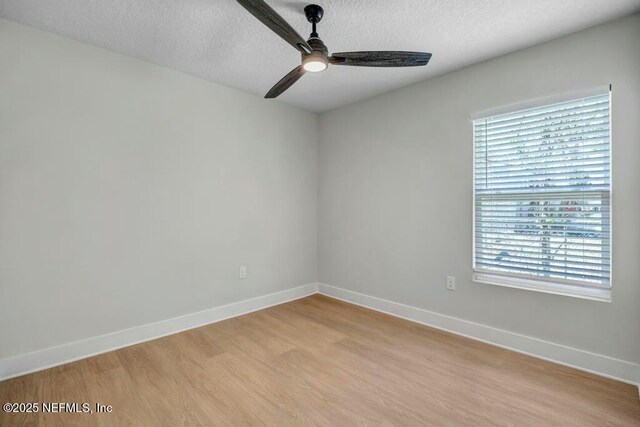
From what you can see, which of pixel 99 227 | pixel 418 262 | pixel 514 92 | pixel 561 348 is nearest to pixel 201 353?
pixel 99 227

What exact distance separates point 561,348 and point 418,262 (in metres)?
1.26

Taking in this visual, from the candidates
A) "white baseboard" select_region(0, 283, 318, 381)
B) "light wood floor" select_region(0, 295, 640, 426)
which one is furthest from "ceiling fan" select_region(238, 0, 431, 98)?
"white baseboard" select_region(0, 283, 318, 381)

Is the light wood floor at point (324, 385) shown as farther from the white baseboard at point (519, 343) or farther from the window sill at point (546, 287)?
the window sill at point (546, 287)

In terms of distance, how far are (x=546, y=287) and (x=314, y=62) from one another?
2.36m

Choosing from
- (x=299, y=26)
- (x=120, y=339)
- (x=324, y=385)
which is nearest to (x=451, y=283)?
(x=324, y=385)

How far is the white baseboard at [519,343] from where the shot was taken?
6.81 ft

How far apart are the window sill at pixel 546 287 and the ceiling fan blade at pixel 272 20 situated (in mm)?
2311

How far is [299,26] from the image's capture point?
213cm

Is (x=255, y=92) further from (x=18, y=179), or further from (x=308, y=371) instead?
(x=308, y=371)

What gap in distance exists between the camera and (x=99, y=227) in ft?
8.05

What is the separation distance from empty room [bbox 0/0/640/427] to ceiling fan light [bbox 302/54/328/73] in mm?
27

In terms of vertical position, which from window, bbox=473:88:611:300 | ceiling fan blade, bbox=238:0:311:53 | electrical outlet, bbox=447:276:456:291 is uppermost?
ceiling fan blade, bbox=238:0:311:53

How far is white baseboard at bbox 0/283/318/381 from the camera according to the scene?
2.13 meters

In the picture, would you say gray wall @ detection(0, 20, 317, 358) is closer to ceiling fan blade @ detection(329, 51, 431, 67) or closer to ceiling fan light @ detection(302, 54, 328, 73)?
ceiling fan light @ detection(302, 54, 328, 73)
